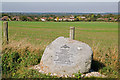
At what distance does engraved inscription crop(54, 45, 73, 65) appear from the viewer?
6379mm

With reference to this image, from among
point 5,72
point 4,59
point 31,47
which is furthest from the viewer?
point 31,47

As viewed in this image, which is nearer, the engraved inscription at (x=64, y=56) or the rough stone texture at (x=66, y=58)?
the rough stone texture at (x=66, y=58)

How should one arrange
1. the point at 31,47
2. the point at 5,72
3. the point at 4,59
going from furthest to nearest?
1. the point at 31,47
2. the point at 4,59
3. the point at 5,72

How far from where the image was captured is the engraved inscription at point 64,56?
6379mm

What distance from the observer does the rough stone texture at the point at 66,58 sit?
6256mm

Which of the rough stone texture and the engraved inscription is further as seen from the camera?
the engraved inscription

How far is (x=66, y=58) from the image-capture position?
639 cm

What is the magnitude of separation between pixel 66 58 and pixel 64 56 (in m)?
0.11

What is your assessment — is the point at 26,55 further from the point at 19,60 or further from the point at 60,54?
the point at 60,54

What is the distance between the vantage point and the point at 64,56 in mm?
6441

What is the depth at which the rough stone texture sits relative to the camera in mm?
6256

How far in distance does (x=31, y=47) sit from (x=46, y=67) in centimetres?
167

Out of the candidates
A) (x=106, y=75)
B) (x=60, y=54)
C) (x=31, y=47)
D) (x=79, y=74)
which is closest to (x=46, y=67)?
(x=60, y=54)

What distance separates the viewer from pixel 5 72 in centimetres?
663
